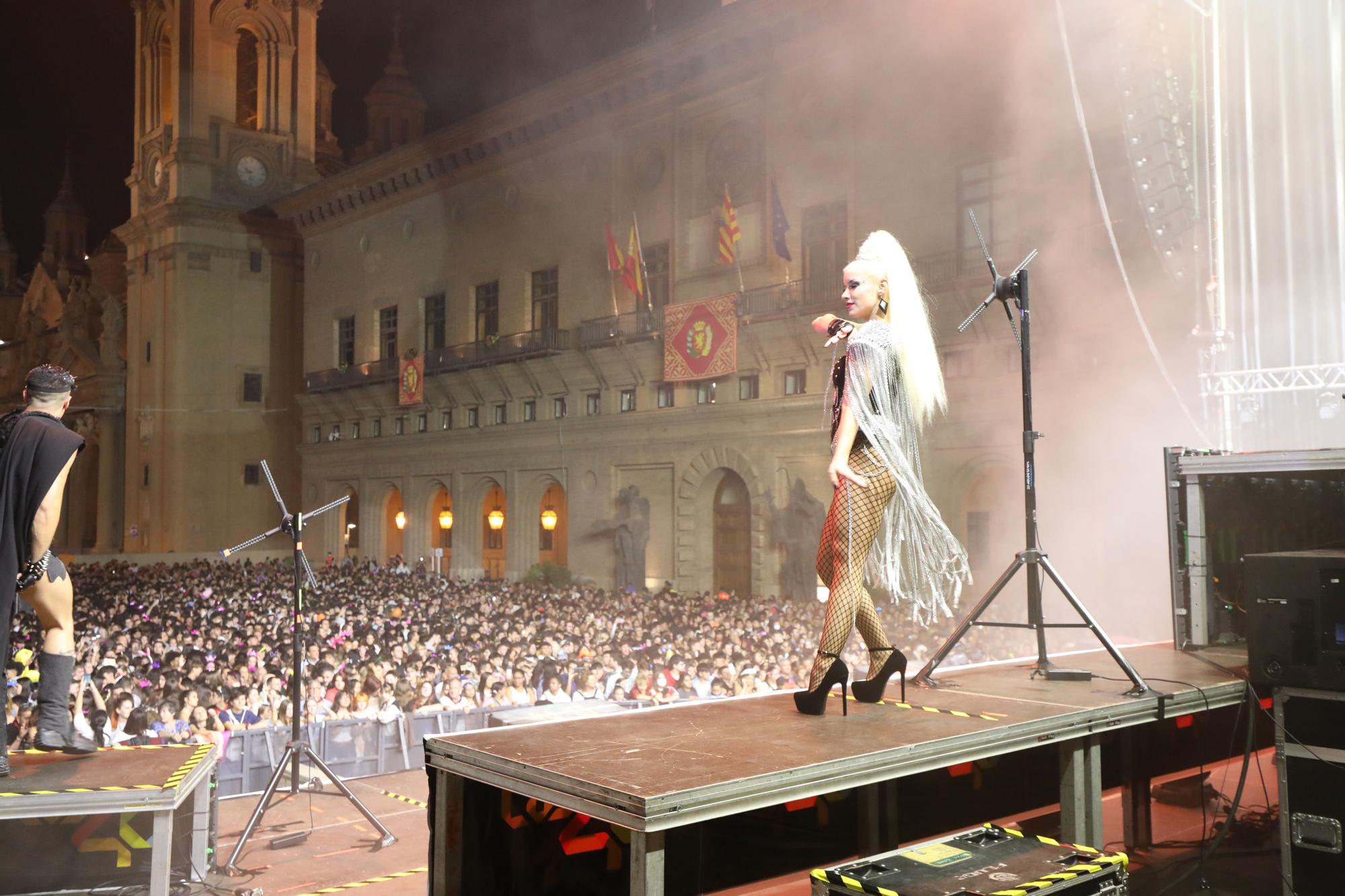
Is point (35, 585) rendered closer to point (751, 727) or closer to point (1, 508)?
point (1, 508)

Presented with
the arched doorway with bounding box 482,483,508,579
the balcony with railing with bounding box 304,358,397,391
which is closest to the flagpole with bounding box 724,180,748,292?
the arched doorway with bounding box 482,483,508,579

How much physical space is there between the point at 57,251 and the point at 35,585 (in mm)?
47349

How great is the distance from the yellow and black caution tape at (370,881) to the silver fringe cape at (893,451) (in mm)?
3296

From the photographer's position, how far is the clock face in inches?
1479

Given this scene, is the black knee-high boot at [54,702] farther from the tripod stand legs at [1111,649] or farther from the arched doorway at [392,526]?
the arched doorway at [392,526]

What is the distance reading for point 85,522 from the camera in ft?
132

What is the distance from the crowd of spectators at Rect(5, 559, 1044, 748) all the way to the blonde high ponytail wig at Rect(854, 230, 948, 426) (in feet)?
15.4

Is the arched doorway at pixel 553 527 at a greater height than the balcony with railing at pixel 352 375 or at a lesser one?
lesser

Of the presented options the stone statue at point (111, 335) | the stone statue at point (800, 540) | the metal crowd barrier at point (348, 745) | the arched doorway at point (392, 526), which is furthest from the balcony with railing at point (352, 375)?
the metal crowd barrier at point (348, 745)

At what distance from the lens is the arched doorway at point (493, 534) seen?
93.4ft

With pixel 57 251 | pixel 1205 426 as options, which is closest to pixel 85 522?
pixel 57 251

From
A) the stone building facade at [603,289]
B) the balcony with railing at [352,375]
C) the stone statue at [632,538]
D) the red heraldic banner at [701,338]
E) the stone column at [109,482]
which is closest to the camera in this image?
the stone building facade at [603,289]

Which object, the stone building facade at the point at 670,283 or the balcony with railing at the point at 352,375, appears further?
the balcony with railing at the point at 352,375

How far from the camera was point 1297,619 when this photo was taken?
416 centimetres
